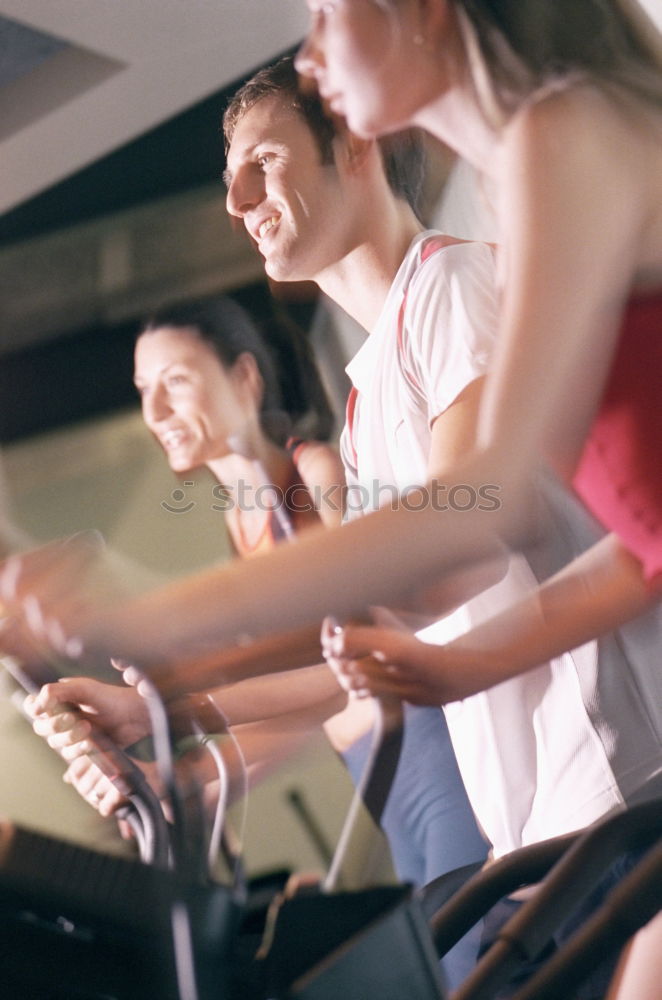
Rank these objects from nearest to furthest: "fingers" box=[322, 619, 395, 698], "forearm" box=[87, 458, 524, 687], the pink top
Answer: "forearm" box=[87, 458, 524, 687] < the pink top < "fingers" box=[322, 619, 395, 698]

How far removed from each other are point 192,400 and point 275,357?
0.15 metres

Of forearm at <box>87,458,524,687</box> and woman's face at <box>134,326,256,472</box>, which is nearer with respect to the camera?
forearm at <box>87,458,524,687</box>

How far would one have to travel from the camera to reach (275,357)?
4.48ft

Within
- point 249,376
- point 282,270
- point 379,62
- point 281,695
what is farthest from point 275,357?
point 379,62

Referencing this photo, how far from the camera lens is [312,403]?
1327mm

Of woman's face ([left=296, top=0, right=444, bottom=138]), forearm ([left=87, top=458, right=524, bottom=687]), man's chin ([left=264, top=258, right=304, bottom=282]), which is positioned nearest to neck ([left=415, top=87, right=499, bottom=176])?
woman's face ([left=296, top=0, right=444, bottom=138])

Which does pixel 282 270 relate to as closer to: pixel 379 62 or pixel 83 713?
pixel 379 62

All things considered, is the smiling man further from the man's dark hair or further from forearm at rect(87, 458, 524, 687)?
forearm at rect(87, 458, 524, 687)

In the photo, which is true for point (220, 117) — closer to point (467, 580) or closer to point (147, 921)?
point (467, 580)

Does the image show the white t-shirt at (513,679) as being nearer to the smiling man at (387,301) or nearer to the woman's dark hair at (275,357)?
the smiling man at (387,301)

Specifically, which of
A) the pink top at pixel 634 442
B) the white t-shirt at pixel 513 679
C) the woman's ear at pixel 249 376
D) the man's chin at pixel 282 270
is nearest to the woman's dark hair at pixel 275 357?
the woman's ear at pixel 249 376

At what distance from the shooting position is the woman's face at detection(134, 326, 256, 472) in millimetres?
1270

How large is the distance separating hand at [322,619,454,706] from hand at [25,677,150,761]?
22 centimetres

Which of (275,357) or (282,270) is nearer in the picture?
(282,270)
